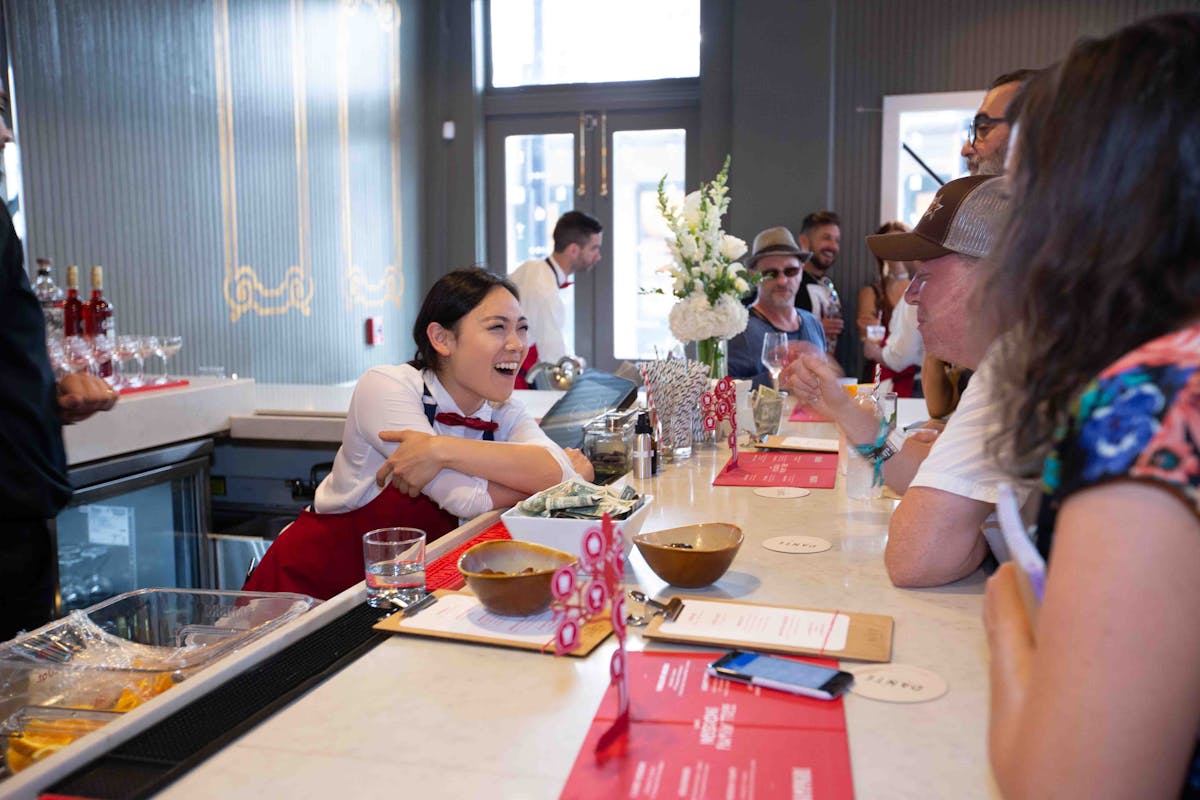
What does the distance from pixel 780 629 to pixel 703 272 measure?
1.95m

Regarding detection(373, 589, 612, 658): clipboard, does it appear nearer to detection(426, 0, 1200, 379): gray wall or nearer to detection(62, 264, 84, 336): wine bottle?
detection(62, 264, 84, 336): wine bottle

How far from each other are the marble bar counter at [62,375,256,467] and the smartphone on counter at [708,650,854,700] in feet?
7.03

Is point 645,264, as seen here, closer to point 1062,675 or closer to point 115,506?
point 115,506

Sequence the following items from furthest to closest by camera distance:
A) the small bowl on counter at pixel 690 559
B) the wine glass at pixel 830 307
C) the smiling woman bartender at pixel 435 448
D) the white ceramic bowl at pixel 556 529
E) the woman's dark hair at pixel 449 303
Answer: the wine glass at pixel 830 307, the woman's dark hair at pixel 449 303, the smiling woman bartender at pixel 435 448, the white ceramic bowl at pixel 556 529, the small bowl on counter at pixel 690 559

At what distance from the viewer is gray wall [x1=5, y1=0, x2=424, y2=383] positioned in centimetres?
386

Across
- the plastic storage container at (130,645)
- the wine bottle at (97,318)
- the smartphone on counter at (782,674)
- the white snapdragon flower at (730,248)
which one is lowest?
the plastic storage container at (130,645)

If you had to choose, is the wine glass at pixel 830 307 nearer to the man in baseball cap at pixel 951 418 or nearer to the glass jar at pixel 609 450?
the glass jar at pixel 609 450

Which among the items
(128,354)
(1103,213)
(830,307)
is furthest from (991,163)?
(830,307)

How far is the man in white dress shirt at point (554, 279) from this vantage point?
5.96 metres

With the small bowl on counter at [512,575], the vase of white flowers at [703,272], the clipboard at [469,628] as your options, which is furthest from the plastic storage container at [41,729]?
the vase of white flowers at [703,272]

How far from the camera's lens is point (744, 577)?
1.62 metres

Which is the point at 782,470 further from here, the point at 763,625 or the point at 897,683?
the point at 897,683

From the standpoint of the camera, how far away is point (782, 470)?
8.29ft

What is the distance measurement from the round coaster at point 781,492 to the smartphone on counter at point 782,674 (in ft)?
3.28
